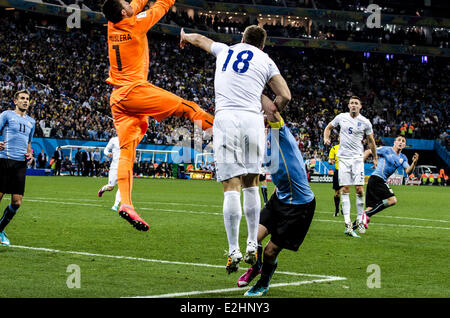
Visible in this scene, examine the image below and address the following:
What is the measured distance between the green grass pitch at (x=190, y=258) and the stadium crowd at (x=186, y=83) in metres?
21.9

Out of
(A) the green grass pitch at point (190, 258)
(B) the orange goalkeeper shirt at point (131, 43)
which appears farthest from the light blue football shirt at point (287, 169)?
(B) the orange goalkeeper shirt at point (131, 43)

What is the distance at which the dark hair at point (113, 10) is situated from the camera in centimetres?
741

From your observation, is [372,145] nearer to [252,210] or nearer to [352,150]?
[352,150]

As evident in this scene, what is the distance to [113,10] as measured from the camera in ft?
24.5

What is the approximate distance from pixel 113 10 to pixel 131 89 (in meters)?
0.99

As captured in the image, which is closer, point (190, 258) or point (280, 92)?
point (280, 92)

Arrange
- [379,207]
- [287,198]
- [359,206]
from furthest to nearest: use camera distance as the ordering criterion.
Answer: [379,207] < [359,206] < [287,198]

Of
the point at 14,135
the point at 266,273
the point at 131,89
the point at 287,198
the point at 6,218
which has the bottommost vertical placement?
the point at 266,273

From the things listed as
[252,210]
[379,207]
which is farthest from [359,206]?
[252,210]

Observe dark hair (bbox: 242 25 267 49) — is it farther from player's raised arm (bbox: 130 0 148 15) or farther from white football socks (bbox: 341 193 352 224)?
white football socks (bbox: 341 193 352 224)
